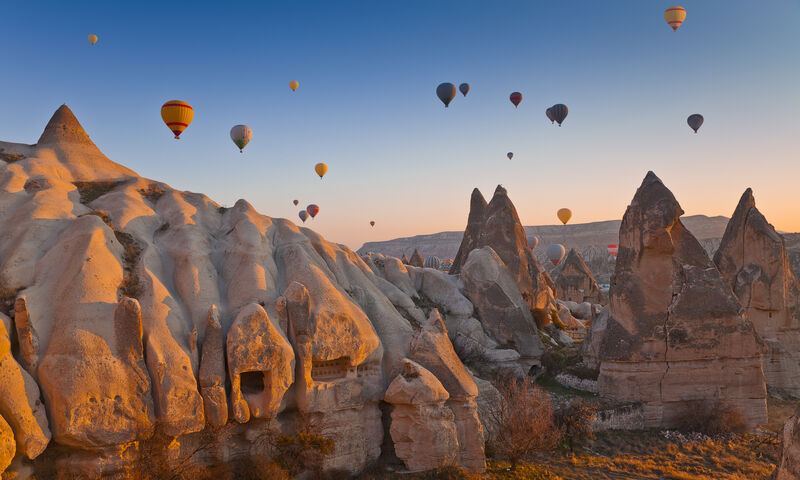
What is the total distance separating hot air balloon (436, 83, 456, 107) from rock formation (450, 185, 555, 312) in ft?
23.6

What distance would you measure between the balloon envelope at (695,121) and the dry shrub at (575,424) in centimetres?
2444

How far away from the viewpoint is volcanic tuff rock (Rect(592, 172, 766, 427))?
2222 cm

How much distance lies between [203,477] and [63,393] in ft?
11.8

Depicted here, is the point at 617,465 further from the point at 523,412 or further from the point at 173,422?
the point at 173,422

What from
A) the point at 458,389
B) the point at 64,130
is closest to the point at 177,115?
the point at 64,130

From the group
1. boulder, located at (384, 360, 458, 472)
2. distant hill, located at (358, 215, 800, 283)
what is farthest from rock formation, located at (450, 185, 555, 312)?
distant hill, located at (358, 215, 800, 283)

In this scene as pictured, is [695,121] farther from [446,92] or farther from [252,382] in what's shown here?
[252,382]

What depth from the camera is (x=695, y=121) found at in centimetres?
3747

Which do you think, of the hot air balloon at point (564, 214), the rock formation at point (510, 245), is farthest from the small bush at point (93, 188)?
the hot air balloon at point (564, 214)

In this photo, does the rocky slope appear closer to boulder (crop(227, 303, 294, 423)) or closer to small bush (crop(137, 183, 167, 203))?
small bush (crop(137, 183, 167, 203))

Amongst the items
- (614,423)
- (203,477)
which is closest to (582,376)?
(614,423)

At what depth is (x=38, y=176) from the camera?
61.1 feet

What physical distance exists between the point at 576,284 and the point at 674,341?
32.4 m

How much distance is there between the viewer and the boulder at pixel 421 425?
1559 centimetres
